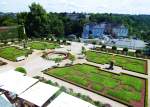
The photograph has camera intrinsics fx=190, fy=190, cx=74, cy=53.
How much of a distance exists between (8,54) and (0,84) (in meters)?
18.6

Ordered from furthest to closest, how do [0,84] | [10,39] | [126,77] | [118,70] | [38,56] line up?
1. [10,39]
2. [38,56]
3. [118,70]
4. [126,77]
5. [0,84]

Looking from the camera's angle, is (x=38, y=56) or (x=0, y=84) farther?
(x=38, y=56)

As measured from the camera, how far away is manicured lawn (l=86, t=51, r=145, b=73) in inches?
1134

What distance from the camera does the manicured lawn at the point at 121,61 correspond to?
94.5ft

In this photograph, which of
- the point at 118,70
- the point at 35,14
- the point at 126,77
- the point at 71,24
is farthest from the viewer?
the point at 71,24

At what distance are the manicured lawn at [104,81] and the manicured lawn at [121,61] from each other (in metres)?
3.24

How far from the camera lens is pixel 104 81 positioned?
23.5 m

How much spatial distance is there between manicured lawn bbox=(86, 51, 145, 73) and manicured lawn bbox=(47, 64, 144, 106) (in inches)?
128

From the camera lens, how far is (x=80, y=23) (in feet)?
264

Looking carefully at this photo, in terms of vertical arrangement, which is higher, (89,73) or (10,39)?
(10,39)

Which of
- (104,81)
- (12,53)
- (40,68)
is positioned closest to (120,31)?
(12,53)

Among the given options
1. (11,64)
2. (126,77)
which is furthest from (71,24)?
(126,77)

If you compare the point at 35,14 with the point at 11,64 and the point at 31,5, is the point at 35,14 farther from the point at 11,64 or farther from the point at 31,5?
the point at 11,64

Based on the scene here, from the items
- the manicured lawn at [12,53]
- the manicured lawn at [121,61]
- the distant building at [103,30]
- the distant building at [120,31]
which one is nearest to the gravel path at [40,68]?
the manicured lawn at [121,61]
